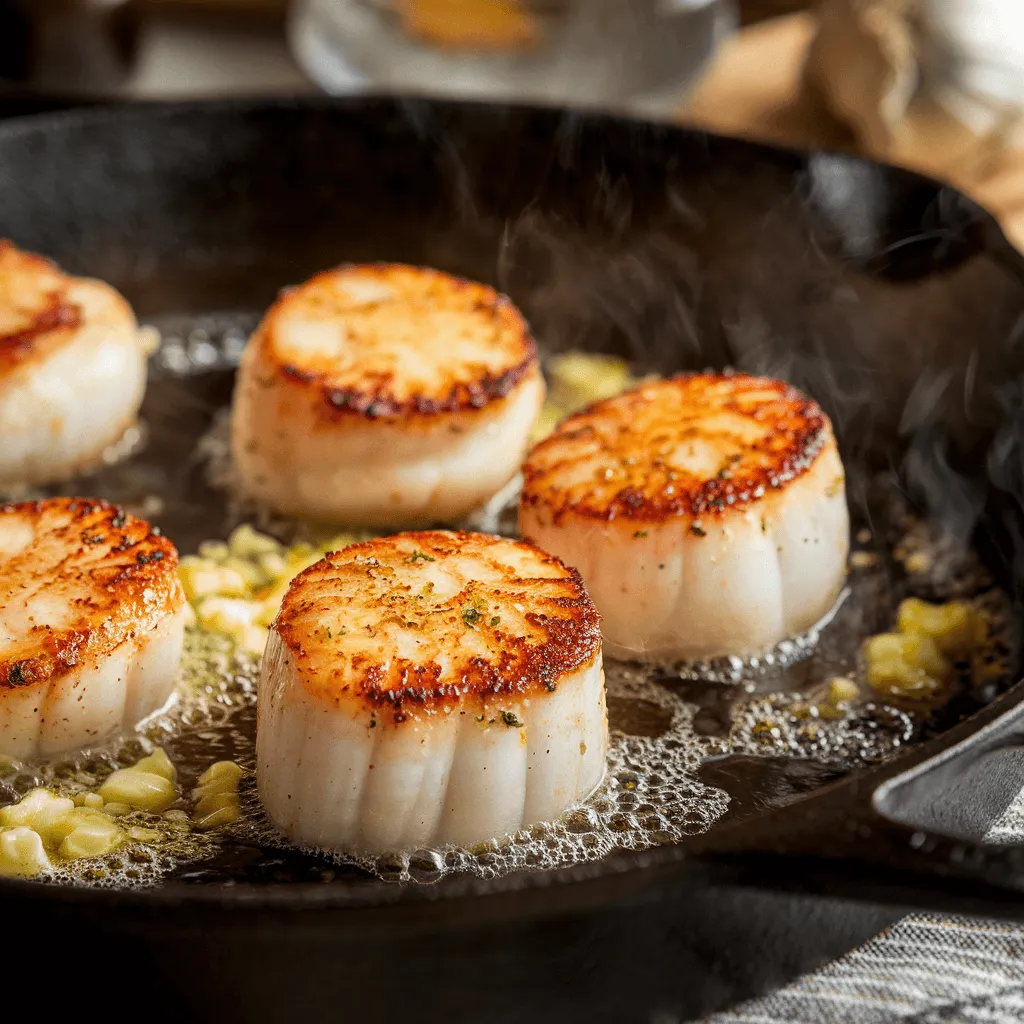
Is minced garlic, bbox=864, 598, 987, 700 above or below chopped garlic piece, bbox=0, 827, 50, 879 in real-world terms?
above

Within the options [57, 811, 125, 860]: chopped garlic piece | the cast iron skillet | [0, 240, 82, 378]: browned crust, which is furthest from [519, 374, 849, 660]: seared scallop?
[0, 240, 82, 378]: browned crust

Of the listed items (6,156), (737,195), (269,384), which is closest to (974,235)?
(737,195)

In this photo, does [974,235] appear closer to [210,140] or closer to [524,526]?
[524,526]

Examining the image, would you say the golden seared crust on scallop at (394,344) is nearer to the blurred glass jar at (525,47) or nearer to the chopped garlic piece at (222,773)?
the chopped garlic piece at (222,773)

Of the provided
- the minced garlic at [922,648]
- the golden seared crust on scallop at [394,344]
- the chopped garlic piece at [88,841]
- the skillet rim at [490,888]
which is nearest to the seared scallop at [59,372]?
the golden seared crust on scallop at [394,344]

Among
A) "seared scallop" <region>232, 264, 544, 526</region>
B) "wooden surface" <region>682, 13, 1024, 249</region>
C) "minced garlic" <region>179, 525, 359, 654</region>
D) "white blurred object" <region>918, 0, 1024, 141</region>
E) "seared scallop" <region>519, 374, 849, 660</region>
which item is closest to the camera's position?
"seared scallop" <region>519, 374, 849, 660</region>

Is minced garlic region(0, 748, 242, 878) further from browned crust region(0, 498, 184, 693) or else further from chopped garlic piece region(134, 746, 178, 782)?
browned crust region(0, 498, 184, 693)
